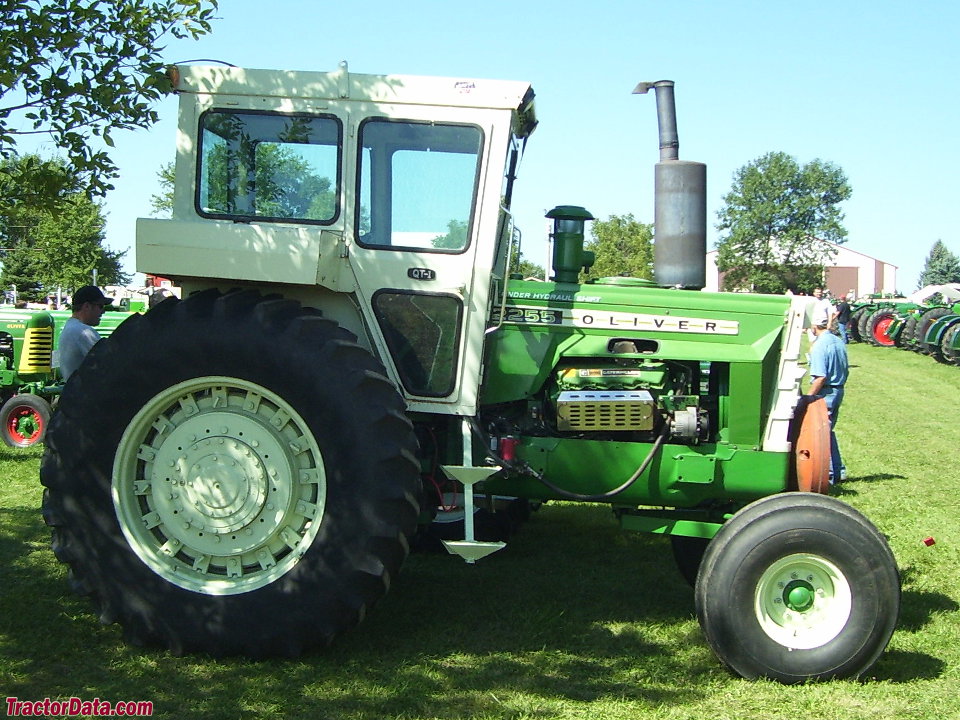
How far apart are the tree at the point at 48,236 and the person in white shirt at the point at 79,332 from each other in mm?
665

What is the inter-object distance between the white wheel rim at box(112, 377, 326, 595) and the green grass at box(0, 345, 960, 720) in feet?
1.49

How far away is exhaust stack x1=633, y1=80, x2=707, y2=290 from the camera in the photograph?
5.97 meters

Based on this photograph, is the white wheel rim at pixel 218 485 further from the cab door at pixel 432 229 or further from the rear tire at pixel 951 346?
the rear tire at pixel 951 346

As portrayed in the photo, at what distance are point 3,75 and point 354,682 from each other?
3125 mm

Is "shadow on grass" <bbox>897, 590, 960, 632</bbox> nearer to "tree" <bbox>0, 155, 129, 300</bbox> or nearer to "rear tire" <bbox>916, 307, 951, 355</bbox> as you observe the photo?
"tree" <bbox>0, 155, 129, 300</bbox>

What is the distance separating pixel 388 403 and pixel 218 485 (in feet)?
3.10

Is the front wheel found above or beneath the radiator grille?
beneath

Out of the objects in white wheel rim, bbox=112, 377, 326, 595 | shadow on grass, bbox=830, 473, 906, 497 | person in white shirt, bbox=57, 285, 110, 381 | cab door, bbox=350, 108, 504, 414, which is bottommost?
shadow on grass, bbox=830, 473, 906, 497

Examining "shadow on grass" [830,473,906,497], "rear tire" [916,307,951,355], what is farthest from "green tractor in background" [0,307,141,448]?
"rear tire" [916,307,951,355]

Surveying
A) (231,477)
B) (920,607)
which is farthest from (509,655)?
(920,607)

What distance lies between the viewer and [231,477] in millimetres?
4906

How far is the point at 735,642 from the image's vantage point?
4707 mm

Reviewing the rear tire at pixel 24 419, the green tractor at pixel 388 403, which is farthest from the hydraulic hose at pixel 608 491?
the rear tire at pixel 24 419

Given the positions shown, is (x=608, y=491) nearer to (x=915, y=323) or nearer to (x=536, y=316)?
(x=536, y=316)
